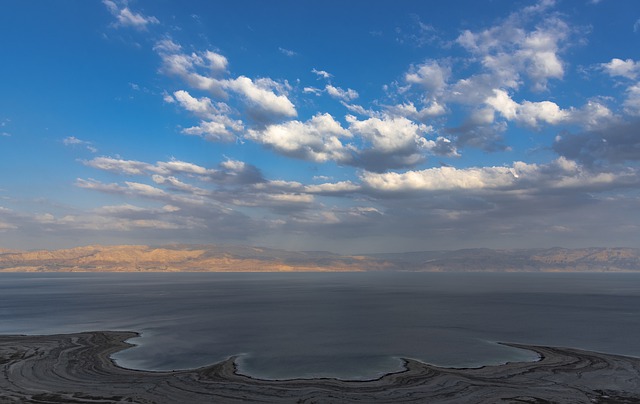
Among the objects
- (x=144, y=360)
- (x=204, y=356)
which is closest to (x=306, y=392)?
(x=204, y=356)

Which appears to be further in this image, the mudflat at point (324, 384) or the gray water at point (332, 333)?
the gray water at point (332, 333)

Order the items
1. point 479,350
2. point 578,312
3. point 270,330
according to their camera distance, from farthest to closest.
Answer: point 578,312 < point 270,330 < point 479,350

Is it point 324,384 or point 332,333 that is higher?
point 324,384

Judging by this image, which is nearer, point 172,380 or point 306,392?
point 306,392

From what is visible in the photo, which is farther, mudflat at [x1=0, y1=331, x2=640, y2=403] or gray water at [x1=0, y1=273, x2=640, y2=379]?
gray water at [x1=0, y1=273, x2=640, y2=379]

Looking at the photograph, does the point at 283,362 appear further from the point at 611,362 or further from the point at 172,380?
the point at 611,362

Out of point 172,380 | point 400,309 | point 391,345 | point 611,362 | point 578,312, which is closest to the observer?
point 172,380

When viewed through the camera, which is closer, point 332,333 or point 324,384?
point 324,384
